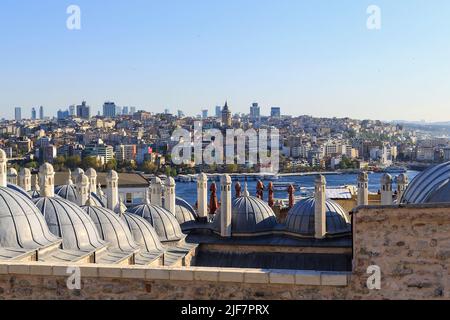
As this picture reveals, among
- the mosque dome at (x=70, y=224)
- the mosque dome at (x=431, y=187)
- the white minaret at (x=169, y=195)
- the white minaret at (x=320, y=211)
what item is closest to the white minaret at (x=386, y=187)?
the mosque dome at (x=431, y=187)

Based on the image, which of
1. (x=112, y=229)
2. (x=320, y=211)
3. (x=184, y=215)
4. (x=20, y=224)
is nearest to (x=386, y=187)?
(x=320, y=211)

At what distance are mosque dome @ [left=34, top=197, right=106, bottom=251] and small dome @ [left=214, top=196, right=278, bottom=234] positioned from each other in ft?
13.0

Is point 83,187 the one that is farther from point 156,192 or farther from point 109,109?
point 109,109

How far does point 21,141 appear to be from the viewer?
77.8 metres

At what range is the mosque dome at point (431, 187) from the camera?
30.2 ft

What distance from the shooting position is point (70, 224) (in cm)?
876

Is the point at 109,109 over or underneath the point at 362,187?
over

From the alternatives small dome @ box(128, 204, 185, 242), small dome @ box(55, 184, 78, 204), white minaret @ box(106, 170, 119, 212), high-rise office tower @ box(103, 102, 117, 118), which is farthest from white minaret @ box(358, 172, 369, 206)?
high-rise office tower @ box(103, 102, 117, 118)

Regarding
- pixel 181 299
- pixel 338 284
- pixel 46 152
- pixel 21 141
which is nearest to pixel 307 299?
pixel 338 284

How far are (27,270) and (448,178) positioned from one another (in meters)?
6.74

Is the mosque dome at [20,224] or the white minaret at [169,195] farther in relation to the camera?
the white minaret at [169,195]

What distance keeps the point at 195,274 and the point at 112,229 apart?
4722mm

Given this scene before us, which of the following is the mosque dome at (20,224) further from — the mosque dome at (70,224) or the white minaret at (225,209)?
the white minaret at (225,209)

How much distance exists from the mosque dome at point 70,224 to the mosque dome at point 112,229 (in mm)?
369
